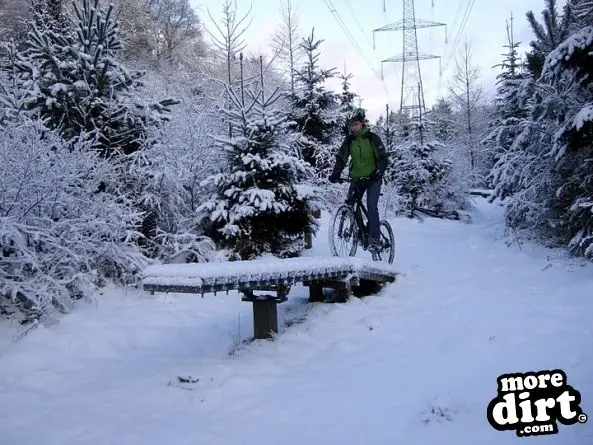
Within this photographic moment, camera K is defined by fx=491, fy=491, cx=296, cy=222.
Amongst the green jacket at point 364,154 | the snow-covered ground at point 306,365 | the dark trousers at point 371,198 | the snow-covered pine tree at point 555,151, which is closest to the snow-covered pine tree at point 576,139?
the snow-covered pine tree at point 555,151

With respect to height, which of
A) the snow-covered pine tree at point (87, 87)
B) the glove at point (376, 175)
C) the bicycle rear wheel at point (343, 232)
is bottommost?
the bicycle rear wheel at point (343, 232)

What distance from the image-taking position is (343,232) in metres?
6.66

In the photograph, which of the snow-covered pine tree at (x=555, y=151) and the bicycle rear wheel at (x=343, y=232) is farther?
the bicycle rear wheel at (x=343, y=232)

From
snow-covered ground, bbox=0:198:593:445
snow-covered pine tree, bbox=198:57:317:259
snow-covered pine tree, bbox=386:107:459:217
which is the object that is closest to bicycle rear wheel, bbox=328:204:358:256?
snow-covered pine tree, bbox=198:57:317:259

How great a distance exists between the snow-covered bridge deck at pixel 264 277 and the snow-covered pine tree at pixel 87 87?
366 centimetres

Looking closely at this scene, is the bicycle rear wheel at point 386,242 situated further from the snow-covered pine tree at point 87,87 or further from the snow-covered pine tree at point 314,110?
the snow-covered pine tree at point 314,110

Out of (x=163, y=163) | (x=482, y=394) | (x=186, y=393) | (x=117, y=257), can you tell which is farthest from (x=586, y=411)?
(x=163, y=163)

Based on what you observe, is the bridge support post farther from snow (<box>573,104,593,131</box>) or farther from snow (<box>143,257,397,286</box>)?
snow (<box>573,104,593,131</box>)

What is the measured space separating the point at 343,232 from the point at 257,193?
1.33 metres

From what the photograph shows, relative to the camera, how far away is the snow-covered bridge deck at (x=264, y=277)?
3748mm

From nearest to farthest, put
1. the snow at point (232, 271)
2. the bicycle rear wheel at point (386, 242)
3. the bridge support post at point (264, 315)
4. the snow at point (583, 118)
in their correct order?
1. the snow at point (232, 271)
2. the bridge support post at point (264, 315)
3. the snow at point (583, 118)
4. the bicycle rear wheel at point (386, 242)

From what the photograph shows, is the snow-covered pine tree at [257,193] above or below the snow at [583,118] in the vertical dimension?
below

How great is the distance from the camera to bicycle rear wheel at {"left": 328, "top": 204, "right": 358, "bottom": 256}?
21.5 feet

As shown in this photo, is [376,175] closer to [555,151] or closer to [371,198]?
[371,198]
